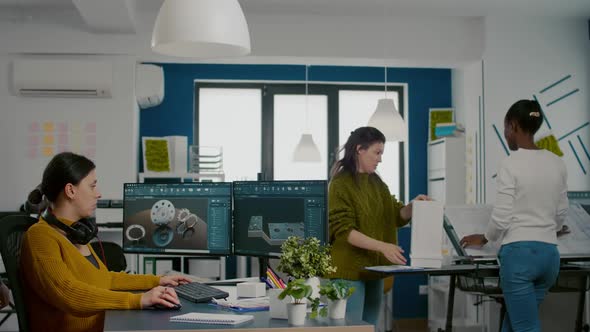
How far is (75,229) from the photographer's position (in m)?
2.32

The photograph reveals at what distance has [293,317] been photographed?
191 cm

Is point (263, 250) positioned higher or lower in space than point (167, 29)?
lower

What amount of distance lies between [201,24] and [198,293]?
95 centimetres

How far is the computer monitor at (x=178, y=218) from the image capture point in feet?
9.93

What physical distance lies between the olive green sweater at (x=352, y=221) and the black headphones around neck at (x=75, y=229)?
1143mm

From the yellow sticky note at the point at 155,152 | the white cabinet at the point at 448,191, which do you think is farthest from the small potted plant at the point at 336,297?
the yellow sticky note at the point at 155,152

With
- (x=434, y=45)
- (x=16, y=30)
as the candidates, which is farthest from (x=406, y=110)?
(x=16, y=30)

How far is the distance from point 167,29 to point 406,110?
15.4 feet

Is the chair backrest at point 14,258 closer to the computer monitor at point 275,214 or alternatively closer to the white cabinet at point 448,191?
the computer monitor at point 275,214

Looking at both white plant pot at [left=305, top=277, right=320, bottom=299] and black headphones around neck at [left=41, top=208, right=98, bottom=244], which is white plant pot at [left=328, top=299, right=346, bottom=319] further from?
black headphones around neck at [left=41, top=208, right=98, bottom=244]

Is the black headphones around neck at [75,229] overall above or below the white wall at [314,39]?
below

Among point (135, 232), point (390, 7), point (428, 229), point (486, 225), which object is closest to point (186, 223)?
point (135, 232)

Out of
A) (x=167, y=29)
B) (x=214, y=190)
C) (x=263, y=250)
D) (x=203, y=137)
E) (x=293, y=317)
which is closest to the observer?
(x=293, y=317)

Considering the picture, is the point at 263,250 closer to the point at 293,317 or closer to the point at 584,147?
the point at 293,317
